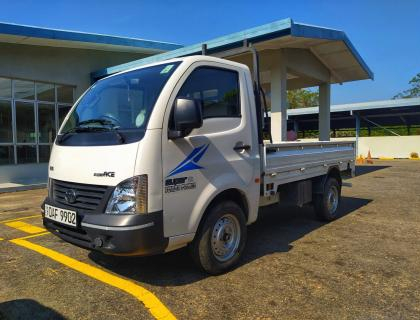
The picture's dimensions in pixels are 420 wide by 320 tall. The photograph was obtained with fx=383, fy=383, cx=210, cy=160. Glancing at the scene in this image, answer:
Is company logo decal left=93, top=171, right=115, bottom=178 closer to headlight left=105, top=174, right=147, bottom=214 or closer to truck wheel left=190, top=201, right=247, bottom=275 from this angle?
headlight left=105, top=174, right=147, bottom=214

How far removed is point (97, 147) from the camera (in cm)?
374

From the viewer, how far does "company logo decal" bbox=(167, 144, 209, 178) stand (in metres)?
3.66

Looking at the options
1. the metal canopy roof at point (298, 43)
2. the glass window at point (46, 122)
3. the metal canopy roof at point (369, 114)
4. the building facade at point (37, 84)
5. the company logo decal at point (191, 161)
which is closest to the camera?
the company logo decal at point (191, 161)

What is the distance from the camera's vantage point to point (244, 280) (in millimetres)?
4055

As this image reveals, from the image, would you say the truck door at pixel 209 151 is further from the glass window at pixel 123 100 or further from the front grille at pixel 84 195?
the front grille at pixel 84 195

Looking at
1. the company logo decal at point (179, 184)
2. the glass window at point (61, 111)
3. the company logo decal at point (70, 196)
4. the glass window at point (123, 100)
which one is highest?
the glass window at point (61, 111)

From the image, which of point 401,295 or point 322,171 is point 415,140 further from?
point 401,295

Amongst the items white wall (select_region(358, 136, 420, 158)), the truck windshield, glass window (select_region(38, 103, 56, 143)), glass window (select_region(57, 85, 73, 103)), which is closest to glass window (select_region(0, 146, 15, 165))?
glass window (select_region(38, 103, 56, 143))

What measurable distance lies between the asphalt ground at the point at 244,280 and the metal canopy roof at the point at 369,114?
23.2 m

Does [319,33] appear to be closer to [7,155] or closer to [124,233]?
[124,233]

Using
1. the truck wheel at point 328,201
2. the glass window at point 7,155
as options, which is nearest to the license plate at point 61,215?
the truck wheel at point 328,201

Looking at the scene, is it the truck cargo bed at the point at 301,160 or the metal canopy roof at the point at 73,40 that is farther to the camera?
the metal canopy roof at the point at 73,40

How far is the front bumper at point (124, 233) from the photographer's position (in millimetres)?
3338

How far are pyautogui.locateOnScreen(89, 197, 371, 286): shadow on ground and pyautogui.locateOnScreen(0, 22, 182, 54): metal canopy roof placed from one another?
9719 millimetres
